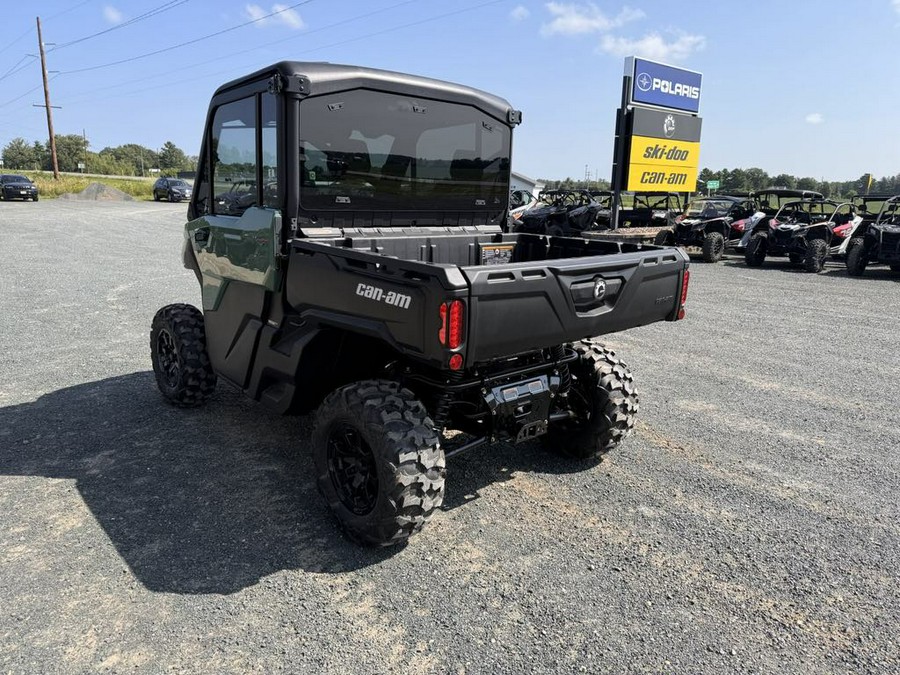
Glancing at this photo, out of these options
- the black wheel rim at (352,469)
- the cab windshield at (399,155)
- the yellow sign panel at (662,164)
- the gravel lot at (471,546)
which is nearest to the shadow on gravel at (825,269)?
the yellow sign panel at (662,164)

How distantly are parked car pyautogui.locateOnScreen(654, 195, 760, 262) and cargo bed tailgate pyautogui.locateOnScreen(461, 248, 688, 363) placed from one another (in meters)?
13.2

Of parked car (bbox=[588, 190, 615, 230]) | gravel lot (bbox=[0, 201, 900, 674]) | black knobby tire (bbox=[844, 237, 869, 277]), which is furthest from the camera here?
parked car (bbox=[588, 190, 615, 230])

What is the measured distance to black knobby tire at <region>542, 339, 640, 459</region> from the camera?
4051 mm

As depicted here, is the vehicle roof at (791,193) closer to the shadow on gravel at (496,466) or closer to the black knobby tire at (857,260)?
the black knobby tire at (857,260)

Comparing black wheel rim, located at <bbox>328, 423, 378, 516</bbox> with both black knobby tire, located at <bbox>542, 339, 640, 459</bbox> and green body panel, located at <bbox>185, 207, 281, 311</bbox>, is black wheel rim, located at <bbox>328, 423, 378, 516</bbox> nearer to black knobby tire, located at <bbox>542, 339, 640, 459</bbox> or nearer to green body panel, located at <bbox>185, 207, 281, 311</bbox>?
A: green body panel, located at <bbox>185, 207, 281, 311</bbox>

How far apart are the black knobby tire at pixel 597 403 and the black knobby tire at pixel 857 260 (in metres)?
11.9

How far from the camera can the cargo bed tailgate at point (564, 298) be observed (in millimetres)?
2842

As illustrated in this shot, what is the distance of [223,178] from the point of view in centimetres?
435

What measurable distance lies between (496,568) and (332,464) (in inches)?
39.9

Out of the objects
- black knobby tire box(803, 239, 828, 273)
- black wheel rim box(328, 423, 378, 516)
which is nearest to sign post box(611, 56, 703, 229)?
black knobby tire box(803, 239, 828, 273)

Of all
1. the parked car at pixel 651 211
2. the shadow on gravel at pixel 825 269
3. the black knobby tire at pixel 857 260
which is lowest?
the shadow on gravel at pixel 825 269

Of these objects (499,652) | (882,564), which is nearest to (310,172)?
(499,652)

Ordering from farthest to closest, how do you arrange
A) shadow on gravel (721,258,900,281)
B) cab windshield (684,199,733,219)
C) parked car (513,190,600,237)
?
parked car (513,190,600,237) < cab windshield (684,199,733,219) < shadow on gravel (721,258,900,281)

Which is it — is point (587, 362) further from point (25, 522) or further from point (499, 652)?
point (25, 522)
